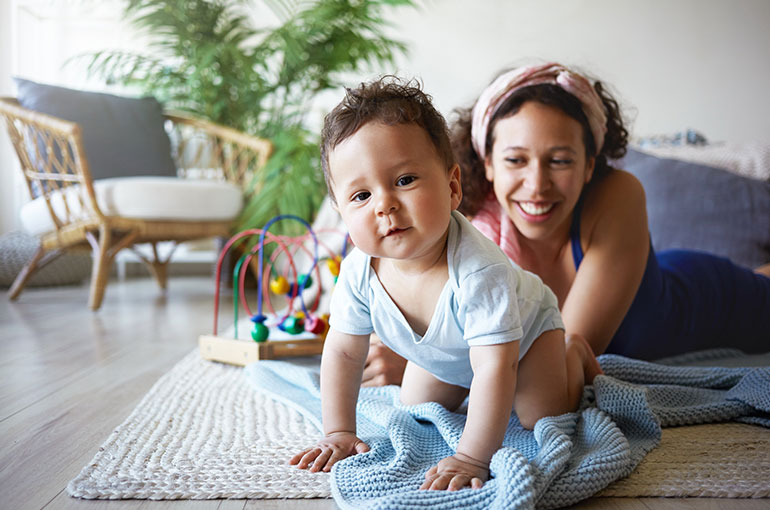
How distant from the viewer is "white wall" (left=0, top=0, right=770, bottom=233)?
3.45m

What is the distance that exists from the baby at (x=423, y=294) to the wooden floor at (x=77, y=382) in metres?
0.14

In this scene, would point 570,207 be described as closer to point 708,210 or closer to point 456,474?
point 456,474

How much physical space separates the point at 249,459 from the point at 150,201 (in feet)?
5.39

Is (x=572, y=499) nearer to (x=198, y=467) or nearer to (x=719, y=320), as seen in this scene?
(x=198, y=467)

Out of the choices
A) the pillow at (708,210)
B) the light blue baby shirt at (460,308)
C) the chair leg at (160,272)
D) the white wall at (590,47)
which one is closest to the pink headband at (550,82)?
the light blue baby shirt at (460,308)

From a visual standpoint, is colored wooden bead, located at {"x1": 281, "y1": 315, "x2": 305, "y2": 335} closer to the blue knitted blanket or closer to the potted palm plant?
the blue knitted blanket

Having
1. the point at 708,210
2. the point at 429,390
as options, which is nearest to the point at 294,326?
the point at 429,390

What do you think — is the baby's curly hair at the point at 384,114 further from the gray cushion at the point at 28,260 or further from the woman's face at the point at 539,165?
the gray cushion at the point at 28,260

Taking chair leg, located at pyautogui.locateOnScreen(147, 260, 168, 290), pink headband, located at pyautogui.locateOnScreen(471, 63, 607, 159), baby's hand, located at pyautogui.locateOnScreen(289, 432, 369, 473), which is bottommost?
chair leg, located at pyautogui.locateOnScreen(147, 260, 168, 290)

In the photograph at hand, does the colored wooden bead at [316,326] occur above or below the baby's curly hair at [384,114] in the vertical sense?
below

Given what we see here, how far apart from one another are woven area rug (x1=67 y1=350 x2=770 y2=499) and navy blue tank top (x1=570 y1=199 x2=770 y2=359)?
1.26 feet

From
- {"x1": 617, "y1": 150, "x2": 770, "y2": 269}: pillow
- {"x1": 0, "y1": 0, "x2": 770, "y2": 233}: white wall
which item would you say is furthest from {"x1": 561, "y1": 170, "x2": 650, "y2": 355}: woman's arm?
{"x1": 0, "y1": 0, "x2": 770, "y2": 233}: white wall

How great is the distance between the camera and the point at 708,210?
6.71 feet

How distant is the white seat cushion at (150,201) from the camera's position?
2.22 meters
